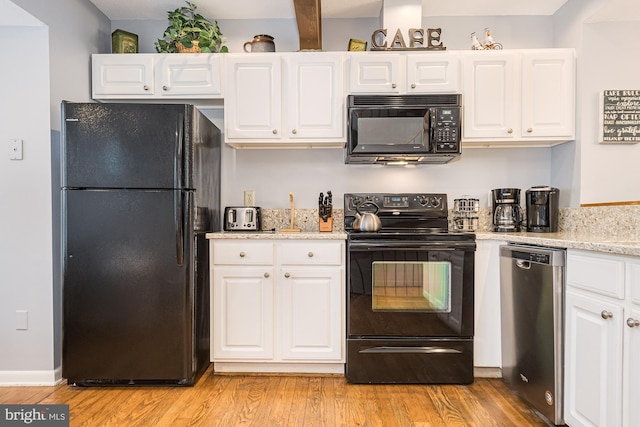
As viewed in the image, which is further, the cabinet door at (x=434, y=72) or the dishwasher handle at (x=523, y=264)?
the cabinet door at (x=434, y=72)

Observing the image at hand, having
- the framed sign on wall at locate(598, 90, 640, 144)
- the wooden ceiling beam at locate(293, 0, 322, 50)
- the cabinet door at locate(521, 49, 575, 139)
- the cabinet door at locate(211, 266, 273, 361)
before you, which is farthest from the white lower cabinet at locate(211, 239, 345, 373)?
the framed sign on wall at locate(598, 90, 640, 144)

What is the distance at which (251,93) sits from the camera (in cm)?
267

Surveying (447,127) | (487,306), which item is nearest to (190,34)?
(447,127)

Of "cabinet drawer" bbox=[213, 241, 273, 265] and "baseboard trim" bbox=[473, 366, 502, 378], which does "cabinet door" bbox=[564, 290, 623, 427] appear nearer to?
"baseboard trim" bbox=[473, 366, 502, 378]

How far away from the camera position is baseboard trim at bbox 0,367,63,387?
2.34m

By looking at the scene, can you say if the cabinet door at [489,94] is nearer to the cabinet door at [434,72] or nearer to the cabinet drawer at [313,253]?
the cabinet door at [434,72]

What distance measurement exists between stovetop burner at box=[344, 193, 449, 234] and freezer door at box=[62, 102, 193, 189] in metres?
1.33

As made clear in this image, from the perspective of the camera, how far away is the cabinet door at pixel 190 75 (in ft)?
8.84

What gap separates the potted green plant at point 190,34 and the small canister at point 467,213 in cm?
197

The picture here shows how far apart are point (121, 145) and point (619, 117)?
120 inches

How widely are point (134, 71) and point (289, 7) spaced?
1.17 m

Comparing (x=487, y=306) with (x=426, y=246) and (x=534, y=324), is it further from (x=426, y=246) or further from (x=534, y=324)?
(x=426, y=246)

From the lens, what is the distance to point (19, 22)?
7.44ft

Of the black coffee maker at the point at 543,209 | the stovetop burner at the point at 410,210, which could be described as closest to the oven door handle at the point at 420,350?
the stovetop burner at the point at 410,210
